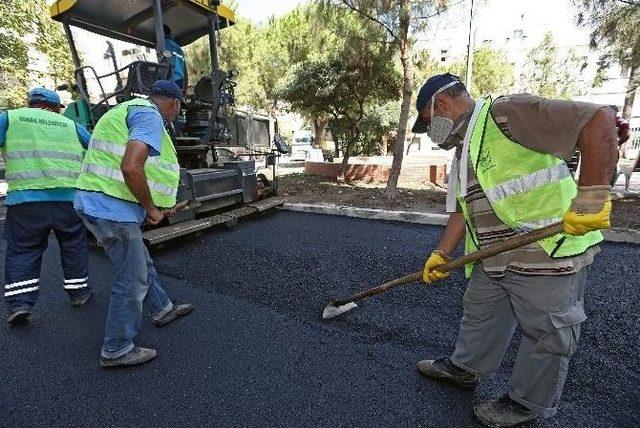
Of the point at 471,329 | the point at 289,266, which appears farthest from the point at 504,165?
the point at 289,266

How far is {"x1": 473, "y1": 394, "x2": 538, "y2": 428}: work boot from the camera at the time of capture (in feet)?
5.18

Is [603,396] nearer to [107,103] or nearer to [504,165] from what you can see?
[504,165]

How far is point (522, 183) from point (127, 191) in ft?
6.57

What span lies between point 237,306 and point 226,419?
46.1 inches

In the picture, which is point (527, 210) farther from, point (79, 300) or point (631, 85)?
point (631, 85)

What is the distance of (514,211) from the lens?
1.49 m

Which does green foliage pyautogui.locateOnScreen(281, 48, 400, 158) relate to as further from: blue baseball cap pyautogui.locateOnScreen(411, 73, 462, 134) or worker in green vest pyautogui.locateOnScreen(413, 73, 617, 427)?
worker in green vest pyautogui.locateOnScreen(413, 73, 617, 427)

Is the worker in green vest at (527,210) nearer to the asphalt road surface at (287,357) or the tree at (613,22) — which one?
the asphalt road surface at (287,357)

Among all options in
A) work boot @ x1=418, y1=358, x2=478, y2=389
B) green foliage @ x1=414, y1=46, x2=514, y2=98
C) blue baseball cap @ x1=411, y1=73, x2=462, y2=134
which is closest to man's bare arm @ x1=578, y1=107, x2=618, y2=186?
blue baseball cap @ x1=411, y1=73, x2=462, y2=134

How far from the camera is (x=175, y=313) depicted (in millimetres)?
2615

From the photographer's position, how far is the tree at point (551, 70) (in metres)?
21.2

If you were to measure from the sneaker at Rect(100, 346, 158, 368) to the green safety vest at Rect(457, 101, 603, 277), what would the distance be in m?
2.10

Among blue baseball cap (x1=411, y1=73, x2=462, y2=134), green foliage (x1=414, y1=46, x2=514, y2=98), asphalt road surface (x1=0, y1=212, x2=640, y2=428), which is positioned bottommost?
asphalt road surface (x1=0, y1=212, x2=640, y2=428)

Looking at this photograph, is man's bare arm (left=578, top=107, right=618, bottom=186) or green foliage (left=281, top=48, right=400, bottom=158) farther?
green foliage (left=281, top=48, right=400, bottom=158)
